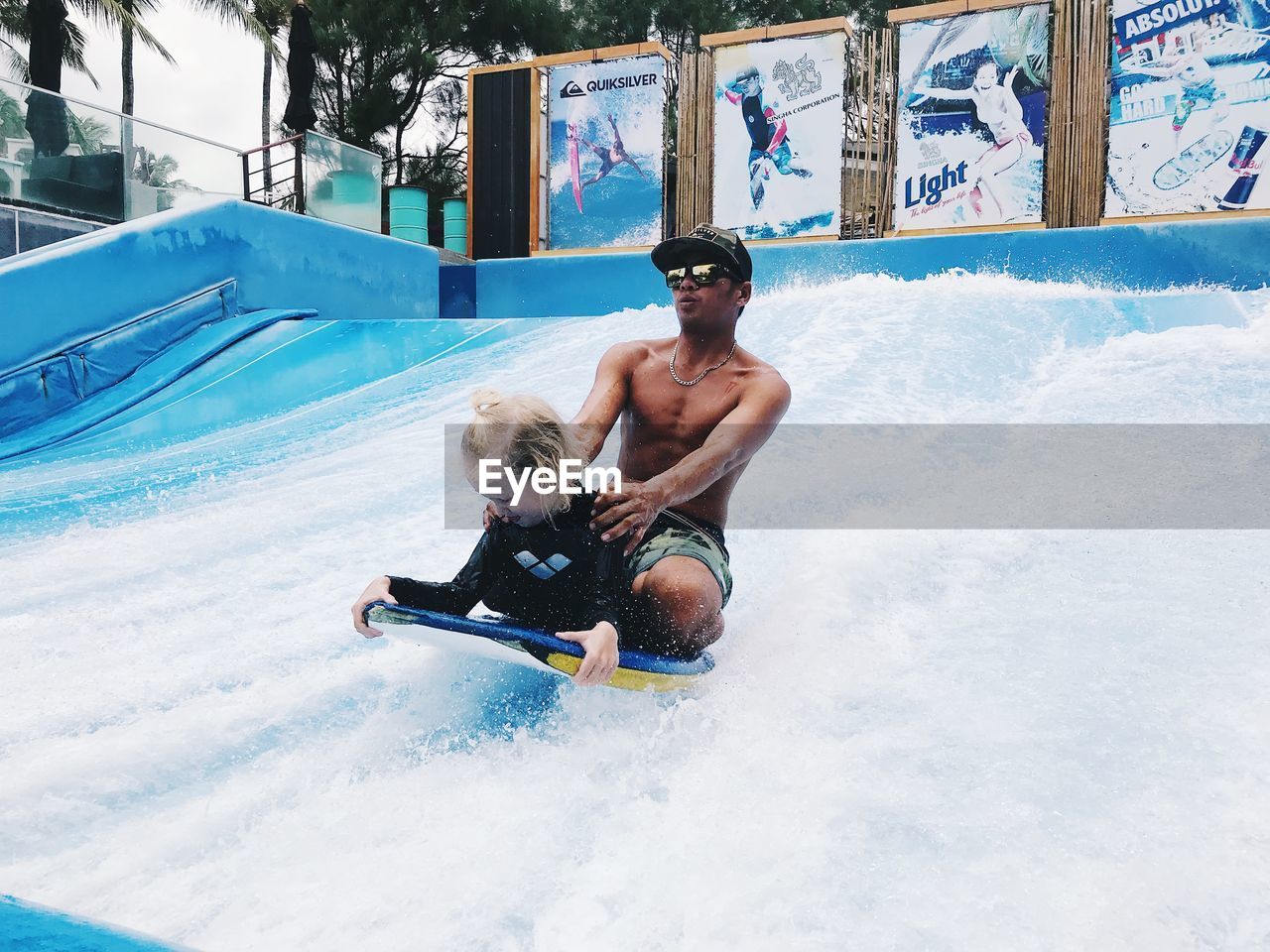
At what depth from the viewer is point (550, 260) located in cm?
1064

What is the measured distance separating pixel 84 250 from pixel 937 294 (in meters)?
5.48

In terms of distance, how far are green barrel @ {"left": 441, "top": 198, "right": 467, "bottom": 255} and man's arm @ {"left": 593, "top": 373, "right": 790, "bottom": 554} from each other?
10835 mm

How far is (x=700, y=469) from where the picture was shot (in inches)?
92.6

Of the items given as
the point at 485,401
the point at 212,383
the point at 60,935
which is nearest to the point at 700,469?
the point at 485,401

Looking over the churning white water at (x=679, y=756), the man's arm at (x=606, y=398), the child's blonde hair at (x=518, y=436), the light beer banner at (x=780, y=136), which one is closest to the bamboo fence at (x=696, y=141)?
the light beer banner at (x=780, y=136)

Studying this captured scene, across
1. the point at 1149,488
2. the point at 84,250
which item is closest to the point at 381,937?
the point at 1149,488

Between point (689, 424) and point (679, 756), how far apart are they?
812 mm

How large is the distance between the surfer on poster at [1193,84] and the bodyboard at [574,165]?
5422mm

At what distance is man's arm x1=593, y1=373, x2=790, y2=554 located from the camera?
6.98 feet

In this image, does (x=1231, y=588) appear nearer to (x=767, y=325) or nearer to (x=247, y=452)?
(x=767, y=325)

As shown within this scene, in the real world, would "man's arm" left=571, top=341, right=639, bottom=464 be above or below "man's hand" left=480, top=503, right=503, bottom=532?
above

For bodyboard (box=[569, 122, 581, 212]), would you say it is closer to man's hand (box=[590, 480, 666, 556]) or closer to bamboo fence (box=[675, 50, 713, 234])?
bamboo fence (box=[675, 50, 713, 234])

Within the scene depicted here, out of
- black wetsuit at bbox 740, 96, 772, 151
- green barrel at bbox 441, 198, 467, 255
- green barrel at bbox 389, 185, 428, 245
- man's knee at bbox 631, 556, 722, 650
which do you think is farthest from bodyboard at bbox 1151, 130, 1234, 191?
man's knee at bbox 631, 556, 722, 650

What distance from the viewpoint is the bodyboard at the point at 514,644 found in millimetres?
2074
